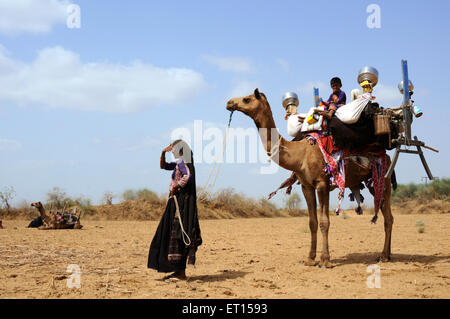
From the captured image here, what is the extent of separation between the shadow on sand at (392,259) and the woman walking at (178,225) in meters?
3.62

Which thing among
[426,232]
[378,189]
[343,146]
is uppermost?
[343,146]

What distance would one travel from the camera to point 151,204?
28422mm

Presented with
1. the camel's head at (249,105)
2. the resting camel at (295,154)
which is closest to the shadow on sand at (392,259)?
the resting camel at (295,154)

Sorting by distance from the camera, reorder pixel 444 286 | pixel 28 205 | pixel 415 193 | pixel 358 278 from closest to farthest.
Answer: pixel 444 286 → pixel 358 278 → pixel 28 205 → pixel 415 193

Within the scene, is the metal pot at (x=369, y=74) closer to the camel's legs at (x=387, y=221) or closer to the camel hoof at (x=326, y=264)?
the camel's legs at (x=387, y=221)

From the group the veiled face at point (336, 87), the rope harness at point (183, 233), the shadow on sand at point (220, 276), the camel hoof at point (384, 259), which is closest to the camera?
the rope harness at point (183, 233)

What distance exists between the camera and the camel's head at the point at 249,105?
8.61 m

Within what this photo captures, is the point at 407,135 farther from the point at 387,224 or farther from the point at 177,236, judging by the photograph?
the point at 177,236

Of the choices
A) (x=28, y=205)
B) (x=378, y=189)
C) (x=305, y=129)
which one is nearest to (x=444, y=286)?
(x=378, y=189)

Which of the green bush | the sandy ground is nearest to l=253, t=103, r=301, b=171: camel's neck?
the sandy ground

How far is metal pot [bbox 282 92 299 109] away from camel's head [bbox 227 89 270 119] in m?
1.52

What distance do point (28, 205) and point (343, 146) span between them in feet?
81.3
